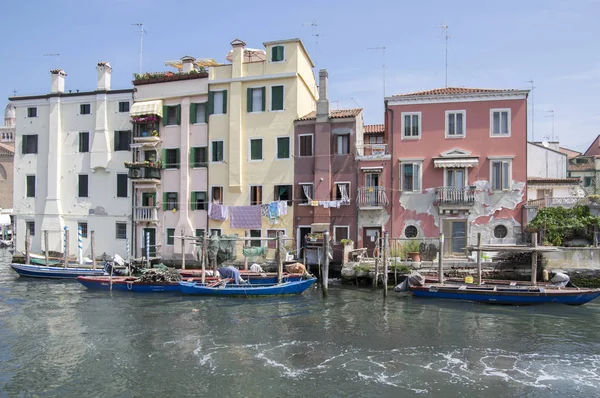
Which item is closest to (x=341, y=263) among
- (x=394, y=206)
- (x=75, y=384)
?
(x=394, y=206)

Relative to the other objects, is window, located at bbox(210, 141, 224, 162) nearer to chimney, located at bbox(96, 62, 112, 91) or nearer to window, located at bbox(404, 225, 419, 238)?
chimney, located at bbox(96, 62, 112, 91)

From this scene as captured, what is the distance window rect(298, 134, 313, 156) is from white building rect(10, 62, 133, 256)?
12447 millimetres

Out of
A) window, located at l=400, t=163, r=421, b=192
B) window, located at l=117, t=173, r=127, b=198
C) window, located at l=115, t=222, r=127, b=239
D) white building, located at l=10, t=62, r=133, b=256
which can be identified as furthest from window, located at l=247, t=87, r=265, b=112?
window, located at l=115, t=222, r=127, b=239

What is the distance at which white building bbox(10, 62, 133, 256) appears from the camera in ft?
117

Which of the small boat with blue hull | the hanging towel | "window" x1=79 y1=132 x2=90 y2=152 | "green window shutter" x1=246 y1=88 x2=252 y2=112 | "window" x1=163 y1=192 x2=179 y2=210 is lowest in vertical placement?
the small boat with blue hull

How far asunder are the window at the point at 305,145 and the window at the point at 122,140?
494 inches

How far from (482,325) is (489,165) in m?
13.3

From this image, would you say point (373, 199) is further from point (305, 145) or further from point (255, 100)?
point (255, 100)

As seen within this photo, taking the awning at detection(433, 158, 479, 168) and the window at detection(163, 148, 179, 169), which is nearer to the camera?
the awning at detection(433, 158, 479, 168)

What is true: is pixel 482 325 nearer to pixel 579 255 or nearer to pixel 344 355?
pixel 344 355

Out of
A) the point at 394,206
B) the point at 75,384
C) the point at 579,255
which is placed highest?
the point at 394,206

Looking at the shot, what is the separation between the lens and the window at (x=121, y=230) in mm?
35531

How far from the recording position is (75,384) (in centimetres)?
1330

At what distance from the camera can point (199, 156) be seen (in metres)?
34.5
